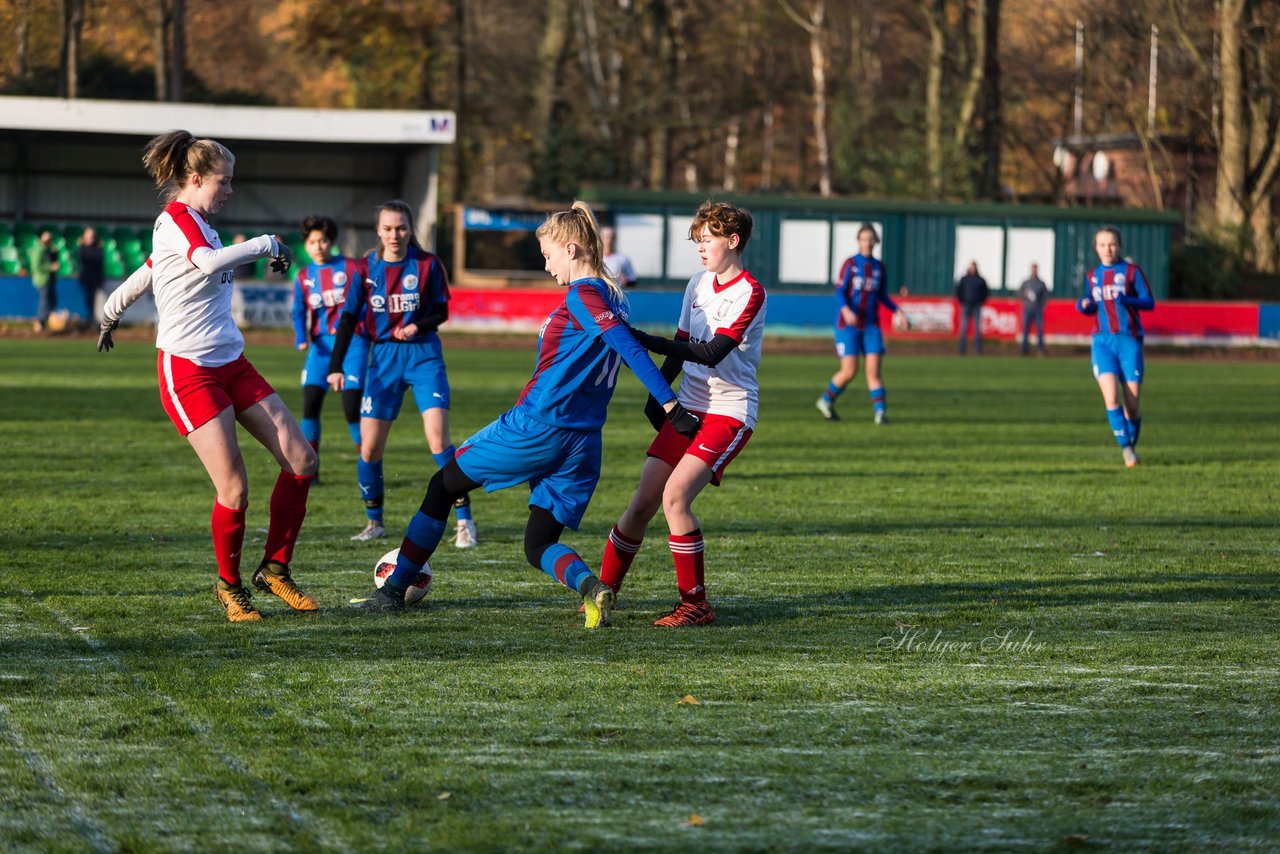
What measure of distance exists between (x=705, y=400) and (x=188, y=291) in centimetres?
216

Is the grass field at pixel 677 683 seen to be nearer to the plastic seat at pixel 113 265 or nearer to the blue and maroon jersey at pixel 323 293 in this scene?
the blue and maroon jersey at pixel 323 293

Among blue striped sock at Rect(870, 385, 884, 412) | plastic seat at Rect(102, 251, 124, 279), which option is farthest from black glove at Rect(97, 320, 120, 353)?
plastic seat at Rect(102, 251, 124, 279)

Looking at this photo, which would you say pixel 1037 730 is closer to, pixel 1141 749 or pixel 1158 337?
pixel 1141 749

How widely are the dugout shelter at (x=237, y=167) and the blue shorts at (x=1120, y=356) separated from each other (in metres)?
27.3

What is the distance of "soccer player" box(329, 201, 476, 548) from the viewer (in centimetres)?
911

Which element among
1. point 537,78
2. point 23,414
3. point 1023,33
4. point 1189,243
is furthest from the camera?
point 1023,33

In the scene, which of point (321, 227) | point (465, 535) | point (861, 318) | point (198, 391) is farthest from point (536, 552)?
point (861, 318)

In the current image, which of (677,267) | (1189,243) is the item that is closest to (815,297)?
(677,267)

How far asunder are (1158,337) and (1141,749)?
33.8 meters

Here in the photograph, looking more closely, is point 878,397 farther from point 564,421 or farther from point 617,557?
point 564,421

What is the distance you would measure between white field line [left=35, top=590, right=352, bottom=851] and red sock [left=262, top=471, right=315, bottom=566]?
90cm

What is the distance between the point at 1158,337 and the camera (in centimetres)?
3697

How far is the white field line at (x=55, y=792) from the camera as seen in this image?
398 centimetres

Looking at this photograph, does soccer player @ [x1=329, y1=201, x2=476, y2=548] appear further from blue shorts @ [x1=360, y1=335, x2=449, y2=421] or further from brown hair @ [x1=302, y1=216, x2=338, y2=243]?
brown hair @ [x1=302, y1=216, x2=338, y2=243]
